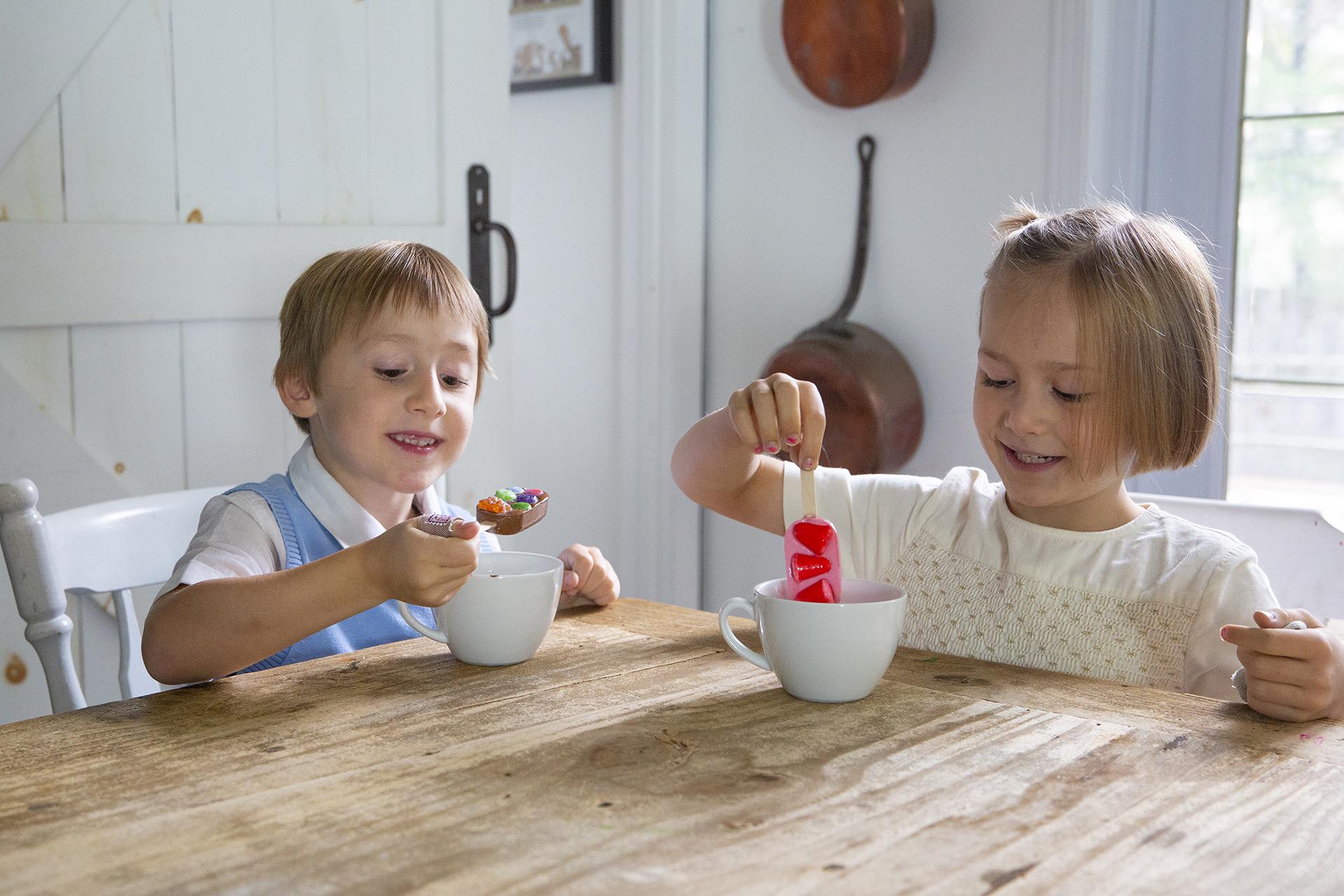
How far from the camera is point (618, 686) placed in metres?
0.89

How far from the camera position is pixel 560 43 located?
261cm

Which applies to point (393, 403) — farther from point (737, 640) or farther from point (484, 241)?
point (484, 241)

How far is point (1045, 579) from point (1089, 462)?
0.11m

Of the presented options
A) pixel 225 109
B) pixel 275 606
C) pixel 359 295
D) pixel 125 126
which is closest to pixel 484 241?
pixel 225 109

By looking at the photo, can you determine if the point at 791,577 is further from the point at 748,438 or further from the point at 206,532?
the point at 206,532

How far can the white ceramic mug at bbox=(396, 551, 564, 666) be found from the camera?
3.01 feet

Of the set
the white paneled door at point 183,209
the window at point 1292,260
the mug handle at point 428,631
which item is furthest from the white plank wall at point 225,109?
the window at point 1292,260

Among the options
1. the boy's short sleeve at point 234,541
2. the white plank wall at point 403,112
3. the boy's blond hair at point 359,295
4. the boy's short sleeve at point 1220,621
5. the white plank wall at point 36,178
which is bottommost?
the boy's short sleeve at point 1220,621

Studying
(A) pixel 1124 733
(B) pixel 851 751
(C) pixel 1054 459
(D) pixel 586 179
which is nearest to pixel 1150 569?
(C) pixel 1054 459

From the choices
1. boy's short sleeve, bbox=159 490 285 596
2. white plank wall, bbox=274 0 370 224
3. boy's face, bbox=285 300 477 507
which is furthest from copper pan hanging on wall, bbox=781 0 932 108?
boy's short sleeve, bbox=159 490 285 596

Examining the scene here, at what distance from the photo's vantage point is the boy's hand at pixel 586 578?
113 cm

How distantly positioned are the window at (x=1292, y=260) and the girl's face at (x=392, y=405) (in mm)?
1357

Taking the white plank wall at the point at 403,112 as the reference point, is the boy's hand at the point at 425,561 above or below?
below

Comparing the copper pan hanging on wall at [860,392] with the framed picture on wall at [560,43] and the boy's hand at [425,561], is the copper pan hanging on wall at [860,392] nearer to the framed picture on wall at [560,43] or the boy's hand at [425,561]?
the framed picture on wall at [560,43]
